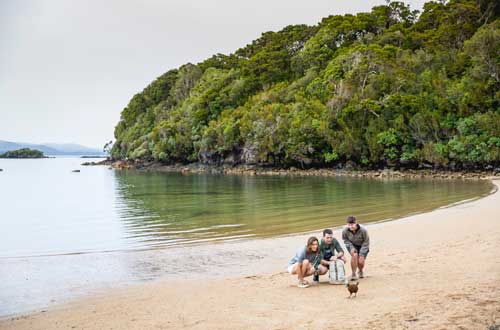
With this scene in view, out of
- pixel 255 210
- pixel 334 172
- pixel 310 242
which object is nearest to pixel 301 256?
pixel 310 242

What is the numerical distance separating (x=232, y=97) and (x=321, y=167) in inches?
1245

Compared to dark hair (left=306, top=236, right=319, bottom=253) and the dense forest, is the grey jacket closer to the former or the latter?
dark hair (left=306, top=236, right=319, bottom=253)

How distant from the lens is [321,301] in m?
9.02

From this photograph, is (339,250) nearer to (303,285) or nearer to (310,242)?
(310,242)

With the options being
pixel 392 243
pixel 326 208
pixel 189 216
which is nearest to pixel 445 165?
pixel 326 208

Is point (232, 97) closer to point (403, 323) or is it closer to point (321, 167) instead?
point (321, 167)

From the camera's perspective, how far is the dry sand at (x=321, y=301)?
7582 millimetres

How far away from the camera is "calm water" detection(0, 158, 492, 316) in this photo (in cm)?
1285

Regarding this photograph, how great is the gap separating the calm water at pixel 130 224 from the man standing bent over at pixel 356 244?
5.39 m

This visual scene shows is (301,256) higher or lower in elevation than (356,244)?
lower

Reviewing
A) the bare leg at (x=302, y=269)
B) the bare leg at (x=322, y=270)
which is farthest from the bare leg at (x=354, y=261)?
the bare leg at (x=302, y=269)

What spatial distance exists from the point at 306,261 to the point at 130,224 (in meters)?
14.9

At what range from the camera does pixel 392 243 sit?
15.6m

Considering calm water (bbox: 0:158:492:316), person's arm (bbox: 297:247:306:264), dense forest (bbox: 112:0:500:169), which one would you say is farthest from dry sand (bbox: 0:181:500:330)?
dense forest (bbox: 112:0:500:169)
